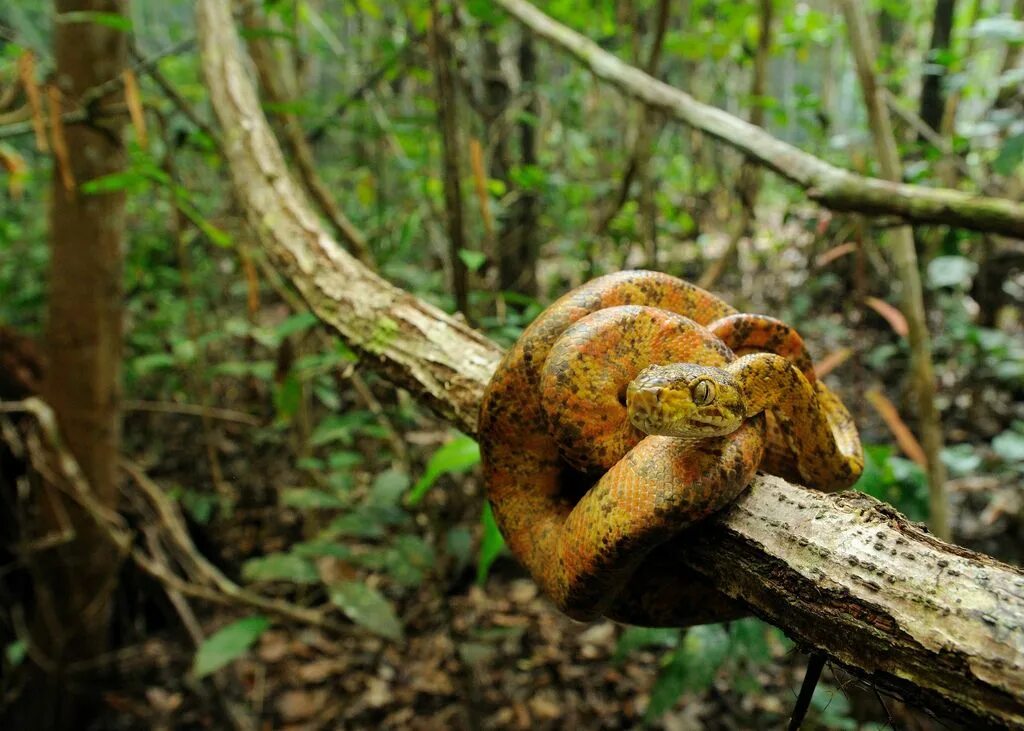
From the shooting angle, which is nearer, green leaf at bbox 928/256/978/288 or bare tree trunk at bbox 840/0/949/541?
bare tree trunk at bbox 840/0/949/541

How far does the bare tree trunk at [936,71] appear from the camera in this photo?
4.43 meters

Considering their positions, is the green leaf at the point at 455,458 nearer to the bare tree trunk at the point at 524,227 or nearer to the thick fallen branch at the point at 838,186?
the thick fallen branch at the point at 838,186

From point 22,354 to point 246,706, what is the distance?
9.52 ft

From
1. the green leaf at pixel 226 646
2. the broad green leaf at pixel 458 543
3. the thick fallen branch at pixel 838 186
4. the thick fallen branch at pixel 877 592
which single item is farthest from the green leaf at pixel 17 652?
the thick fallen branch at pixel 838 186

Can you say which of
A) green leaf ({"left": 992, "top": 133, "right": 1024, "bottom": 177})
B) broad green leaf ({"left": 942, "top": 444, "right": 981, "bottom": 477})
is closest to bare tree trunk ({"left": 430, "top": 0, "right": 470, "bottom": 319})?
→ green leaf ({"left": 992, "top": 133, "right": 1024, "bottom": 177})

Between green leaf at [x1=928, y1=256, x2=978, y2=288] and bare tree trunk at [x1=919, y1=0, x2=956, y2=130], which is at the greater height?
bare tree trunk at [x1=919, y1=0, x2=956, y2=130]

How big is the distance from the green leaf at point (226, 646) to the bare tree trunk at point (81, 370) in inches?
52.0

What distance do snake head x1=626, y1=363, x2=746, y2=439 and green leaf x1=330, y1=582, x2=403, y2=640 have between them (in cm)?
221

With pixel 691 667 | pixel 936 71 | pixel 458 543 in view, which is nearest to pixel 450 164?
pixel 458 543

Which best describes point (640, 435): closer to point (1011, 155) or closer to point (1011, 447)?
point (1011, 155)

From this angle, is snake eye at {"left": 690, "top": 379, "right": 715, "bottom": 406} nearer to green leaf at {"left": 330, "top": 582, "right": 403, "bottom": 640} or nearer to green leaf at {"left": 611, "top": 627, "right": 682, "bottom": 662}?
green leaf at {"left": 611, "top": 627, "right": 682, "bottom": 662}

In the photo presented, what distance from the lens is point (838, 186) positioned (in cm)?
186

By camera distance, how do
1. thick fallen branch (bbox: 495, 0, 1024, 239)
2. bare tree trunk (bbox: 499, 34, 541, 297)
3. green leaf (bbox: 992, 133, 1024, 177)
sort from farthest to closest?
bare tree trunk (bbox: 499, 34, 541, 297) < green leaf (bbox: 992, 133, 1024, 177) < thick fallen branch (bbox: 495, 0, 1024, 239)

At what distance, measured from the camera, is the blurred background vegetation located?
2.95 meters
